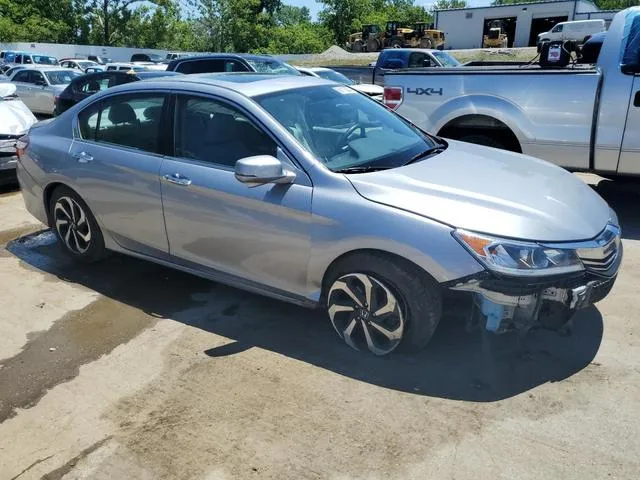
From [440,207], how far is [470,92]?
3.53 metres

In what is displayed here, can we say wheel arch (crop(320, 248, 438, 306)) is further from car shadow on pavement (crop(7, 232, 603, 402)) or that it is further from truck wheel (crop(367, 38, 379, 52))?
truck wheel (crop(367, 38, 379, 52))

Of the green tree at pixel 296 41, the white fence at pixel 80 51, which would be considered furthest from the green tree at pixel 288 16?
the white fence at pixel 80 51

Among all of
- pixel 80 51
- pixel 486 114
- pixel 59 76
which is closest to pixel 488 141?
pixel 486 114

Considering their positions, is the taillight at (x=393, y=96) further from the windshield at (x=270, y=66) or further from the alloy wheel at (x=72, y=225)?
the windshield at (x=270, y=66)

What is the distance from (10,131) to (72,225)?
11.7 ft

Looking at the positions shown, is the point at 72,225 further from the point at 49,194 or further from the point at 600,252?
the point at 600,252

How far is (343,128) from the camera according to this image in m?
3.95

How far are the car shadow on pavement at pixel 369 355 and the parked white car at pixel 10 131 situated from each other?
3.56m

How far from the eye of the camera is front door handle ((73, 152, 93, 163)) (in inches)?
178

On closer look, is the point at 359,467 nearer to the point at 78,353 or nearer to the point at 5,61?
the point at 78,353

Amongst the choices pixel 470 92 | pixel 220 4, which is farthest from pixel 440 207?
pixel 220 4

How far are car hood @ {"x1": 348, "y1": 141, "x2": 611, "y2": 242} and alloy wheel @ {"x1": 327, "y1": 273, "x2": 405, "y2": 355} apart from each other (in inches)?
19.4

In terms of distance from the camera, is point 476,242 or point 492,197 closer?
point 476,242

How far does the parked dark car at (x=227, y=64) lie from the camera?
12.1m
